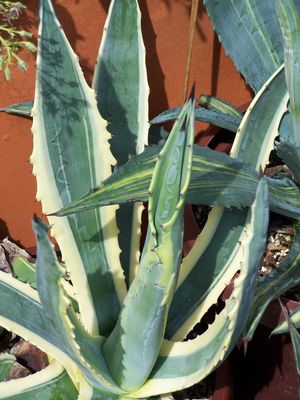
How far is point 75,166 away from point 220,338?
1.08 feet

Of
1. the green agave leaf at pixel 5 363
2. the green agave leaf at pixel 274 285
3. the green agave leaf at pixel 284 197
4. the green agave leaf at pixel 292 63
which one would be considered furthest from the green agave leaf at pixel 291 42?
the green agave leaf at pixel 5 363

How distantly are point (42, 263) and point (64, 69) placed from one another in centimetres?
35

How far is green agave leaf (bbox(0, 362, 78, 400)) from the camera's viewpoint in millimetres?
829

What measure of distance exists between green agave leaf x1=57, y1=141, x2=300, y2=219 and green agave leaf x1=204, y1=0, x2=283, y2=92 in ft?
0.97

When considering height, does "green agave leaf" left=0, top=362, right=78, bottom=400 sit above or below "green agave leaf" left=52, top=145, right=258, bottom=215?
below

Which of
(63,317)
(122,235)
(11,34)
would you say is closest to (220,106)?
(122,235)

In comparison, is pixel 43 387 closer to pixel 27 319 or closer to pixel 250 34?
pixel 27 319

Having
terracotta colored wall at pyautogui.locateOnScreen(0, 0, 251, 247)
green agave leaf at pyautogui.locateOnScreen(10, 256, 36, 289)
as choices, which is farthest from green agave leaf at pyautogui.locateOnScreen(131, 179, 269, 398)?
terracotta colored wall at pyautogui.locateOnScreen(0, 0, 251, 247)

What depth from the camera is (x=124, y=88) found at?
37.6 inches

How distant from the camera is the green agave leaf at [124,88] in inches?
37.0

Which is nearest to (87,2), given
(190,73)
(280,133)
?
(190,73)

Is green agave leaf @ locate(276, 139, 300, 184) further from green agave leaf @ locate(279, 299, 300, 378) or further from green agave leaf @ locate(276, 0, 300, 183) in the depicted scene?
green agave leaf @ locate(279, 299, 300, 378)

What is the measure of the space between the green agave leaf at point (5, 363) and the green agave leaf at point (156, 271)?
0.31 metres

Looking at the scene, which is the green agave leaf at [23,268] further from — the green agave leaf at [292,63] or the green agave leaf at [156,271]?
the green agave leaf at [292,63]
